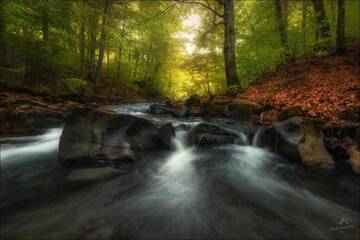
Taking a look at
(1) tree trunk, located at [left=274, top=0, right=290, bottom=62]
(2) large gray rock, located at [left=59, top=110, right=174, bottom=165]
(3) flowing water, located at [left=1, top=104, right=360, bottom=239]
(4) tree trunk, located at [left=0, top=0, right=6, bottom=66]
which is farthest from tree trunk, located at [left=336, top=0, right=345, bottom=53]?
(4) tree trunk, located at [left=0, top=0, right=6, bottom=66]

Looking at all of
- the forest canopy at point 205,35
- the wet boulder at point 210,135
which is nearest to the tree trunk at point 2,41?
the forest canopy at point 205,35

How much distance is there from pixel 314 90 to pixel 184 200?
241 inches

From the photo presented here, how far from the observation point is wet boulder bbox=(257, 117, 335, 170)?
16.2 ft

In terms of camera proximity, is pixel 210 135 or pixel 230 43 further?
pixel 230 43

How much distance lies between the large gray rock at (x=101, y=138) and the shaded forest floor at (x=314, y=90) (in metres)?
4.10

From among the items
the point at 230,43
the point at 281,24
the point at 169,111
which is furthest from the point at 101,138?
the point at 281,24

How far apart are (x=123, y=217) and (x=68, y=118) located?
308 cm

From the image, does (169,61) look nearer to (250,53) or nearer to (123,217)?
(250,53)

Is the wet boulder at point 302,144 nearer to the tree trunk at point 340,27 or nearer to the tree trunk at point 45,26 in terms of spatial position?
the tree trunk at point 340,27

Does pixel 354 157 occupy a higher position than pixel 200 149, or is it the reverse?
pixel 354 157

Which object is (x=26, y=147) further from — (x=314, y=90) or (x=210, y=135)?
(x=314, y=90)

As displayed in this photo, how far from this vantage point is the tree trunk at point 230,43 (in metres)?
11.0

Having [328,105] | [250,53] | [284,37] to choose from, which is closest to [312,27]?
[284,37]

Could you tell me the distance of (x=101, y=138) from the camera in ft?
17.5
